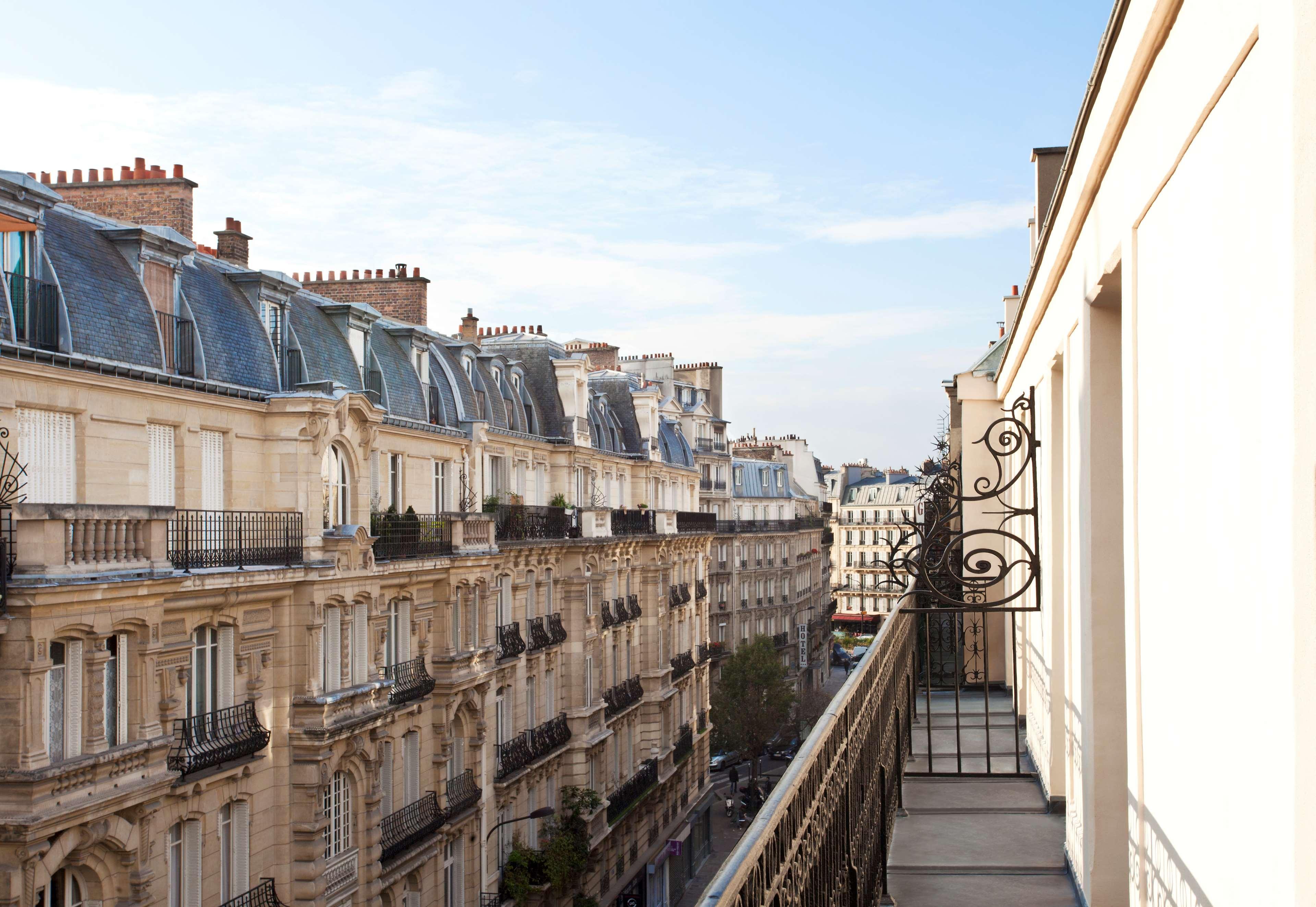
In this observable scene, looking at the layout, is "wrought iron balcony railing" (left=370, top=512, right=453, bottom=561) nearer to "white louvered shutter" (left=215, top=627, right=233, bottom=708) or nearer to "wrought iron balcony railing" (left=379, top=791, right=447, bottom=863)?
"white louvered shutter" (left=215, top=627, right=233, bottom=708)

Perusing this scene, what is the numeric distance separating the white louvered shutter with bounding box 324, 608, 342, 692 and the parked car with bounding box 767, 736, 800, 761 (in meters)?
42.4

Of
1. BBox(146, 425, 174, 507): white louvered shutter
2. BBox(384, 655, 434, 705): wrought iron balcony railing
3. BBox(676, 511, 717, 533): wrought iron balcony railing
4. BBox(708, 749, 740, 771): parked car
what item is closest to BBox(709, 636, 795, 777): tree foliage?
BBox(708, 749, 740, 771): parked car

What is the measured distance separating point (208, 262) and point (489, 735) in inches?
545

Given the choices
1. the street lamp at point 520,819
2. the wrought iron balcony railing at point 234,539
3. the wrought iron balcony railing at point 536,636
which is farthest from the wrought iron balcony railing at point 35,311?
the wrought iron balcony railing at point 536,636

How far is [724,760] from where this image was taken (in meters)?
61.0

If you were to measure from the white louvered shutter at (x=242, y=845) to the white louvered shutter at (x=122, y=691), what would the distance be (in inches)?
138

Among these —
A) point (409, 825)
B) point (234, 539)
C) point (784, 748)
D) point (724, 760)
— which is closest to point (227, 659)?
point (234, 539)

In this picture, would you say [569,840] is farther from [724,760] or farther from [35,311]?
[724,760]

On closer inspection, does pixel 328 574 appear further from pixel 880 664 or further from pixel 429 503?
pixel 880 664

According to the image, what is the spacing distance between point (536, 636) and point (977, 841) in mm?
23412

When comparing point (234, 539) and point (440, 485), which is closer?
point (234, 539)

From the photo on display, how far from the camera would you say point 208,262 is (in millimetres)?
18484

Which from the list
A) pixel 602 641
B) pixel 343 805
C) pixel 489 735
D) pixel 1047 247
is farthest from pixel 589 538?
pixel 1047 247

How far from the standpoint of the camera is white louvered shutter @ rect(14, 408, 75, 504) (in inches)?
525
